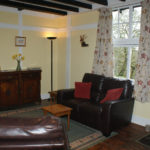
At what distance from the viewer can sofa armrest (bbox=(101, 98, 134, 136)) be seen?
10.5ft

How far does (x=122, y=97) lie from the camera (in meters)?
3.71

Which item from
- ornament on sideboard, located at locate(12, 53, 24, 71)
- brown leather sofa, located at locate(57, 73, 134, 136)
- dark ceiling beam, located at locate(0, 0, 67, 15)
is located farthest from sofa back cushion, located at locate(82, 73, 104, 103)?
dark ceiling beam, located at locate(0, 0, 67, 15)

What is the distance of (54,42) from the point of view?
19.5ft

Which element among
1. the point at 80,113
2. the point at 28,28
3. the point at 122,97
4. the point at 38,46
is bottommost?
the point at 80,113

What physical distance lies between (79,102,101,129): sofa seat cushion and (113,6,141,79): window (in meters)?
1.28

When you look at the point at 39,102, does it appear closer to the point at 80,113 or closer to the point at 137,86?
the point at 80,113

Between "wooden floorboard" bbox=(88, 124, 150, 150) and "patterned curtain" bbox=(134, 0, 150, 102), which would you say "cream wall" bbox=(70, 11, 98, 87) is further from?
"wooden floorboard" bbox=(88, 124, 150, 150)

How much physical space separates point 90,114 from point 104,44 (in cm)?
176

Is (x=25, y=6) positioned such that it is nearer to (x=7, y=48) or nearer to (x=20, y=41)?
(x=20, y=41)

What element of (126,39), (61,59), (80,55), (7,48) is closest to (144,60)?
(126,39)

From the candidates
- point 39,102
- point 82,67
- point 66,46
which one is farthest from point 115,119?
point 66,46

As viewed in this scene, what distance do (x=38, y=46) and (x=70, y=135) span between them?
10.4 feet

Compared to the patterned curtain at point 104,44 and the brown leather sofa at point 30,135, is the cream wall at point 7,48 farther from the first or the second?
the brown leather sofa at point 30,135

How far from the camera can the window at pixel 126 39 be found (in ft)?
13.2
